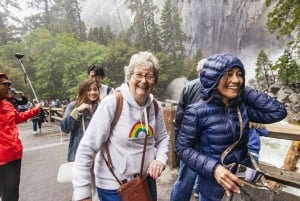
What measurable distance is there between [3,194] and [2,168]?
10.9 inches

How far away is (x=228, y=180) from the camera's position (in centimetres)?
122

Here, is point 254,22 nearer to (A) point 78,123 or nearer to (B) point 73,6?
(B) point 73,6

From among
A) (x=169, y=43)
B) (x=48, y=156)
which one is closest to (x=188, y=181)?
(x=48, y=156)

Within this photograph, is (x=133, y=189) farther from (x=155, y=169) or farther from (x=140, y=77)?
(x=140, y=77)

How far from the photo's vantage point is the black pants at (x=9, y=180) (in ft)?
7.76

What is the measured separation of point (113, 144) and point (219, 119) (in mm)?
638

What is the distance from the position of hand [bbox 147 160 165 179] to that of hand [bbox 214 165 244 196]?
398mm

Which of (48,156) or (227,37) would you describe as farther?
(227,37)

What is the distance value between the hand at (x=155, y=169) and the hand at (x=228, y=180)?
1.31 ft

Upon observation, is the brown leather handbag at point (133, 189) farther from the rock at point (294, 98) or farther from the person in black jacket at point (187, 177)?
the rock at point (294, 98)

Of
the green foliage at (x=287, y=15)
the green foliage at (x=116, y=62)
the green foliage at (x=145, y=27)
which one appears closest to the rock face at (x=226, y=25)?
the green foliage at (x=145, y=27)

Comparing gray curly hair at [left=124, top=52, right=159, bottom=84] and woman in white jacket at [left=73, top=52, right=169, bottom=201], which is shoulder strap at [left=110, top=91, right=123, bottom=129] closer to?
woman in white jacket at [left=73, top=52, right=169, bottom=201]

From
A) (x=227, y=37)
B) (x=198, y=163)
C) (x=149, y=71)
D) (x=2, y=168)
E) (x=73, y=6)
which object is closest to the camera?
(x=198, y=163)

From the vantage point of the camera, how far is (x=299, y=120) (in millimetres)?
13828
